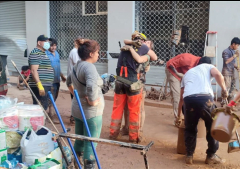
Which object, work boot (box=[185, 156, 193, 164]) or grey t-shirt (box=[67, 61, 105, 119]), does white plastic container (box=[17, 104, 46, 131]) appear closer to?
grey t-shirt (box=[67, 61, 105, 119])

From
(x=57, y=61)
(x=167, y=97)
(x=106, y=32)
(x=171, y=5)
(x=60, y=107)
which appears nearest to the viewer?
(x=57, y=61)

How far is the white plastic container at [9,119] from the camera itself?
133 inches

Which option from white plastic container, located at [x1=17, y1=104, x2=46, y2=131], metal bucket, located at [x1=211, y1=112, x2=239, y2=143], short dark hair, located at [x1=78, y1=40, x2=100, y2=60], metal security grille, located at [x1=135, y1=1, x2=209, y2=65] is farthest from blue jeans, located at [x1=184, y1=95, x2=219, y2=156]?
metal security grille, located at [x1=135, y1=1, x2=209, y2=65]

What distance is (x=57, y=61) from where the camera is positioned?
5.67 metres

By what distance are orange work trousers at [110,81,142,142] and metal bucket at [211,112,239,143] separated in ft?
5.48

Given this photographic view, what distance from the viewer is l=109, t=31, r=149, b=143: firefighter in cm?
463

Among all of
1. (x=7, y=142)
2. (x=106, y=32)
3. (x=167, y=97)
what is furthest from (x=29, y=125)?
(x=106, y=32)

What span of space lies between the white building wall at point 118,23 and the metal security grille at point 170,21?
0.26m

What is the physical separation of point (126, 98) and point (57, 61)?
171 centimetres

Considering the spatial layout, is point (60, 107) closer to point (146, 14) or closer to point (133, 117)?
point (133, 117)

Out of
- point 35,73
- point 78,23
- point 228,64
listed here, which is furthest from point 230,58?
point 78,23

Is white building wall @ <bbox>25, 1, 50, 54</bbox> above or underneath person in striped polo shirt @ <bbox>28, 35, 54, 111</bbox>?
above

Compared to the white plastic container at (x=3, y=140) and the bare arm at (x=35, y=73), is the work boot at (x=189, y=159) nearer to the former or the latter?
the white plastic container at (x=3, y=140)

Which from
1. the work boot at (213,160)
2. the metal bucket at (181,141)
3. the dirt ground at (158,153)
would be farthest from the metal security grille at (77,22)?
the work boot at (213,160)
